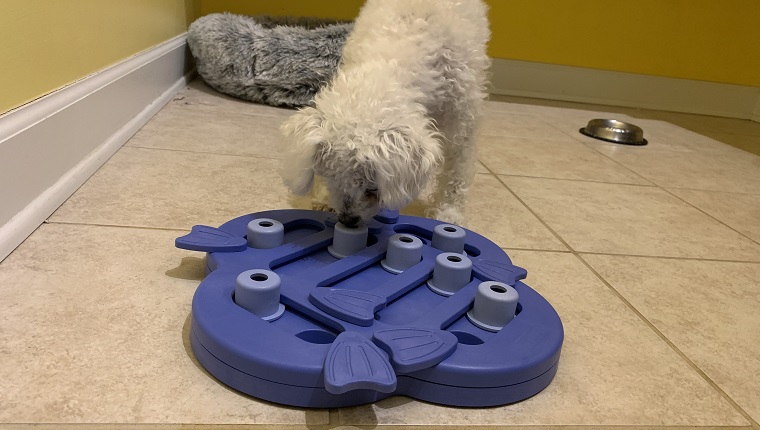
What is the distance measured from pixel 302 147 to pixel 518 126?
5.82 ft

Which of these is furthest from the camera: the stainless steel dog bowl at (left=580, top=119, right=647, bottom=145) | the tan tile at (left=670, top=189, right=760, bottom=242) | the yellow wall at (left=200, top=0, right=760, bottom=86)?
the yellow wall at (left=200, top=0, right=760, bottom=86)

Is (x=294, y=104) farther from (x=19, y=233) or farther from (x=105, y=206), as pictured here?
(x=19, y=233)

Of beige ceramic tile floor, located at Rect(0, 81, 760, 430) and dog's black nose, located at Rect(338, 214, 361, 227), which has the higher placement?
dog's black nose, located at Rect(338, 214, 361, 227)

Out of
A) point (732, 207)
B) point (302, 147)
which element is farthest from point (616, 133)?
point (302, 147)

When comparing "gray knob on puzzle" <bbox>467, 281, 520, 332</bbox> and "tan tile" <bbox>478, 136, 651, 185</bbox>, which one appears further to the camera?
"tan tile" <bbox>478, 136, 651, 185</bbox>

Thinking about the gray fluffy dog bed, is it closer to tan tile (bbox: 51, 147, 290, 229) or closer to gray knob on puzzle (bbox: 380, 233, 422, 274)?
tan tile (bbox: 51, 147, 290, 229)

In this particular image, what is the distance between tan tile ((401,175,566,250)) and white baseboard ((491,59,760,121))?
182 cm

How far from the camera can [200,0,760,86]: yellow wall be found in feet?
10.4

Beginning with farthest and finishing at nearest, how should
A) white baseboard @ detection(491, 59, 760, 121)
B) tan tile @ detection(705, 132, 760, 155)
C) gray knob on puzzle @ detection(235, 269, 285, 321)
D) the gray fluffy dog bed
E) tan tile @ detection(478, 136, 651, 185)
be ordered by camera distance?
white baseboard @ detection(491, 59, 760, 121)
tan tile @ detection(705, 132, 760, 155)
the gray fluffy dog bed
tan tile @ detection(478, 136, 651, 185)
gray knob on puzzle @ detection(235, 269, 285, 321)

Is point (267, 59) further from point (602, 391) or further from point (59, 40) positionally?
point (602, 391)

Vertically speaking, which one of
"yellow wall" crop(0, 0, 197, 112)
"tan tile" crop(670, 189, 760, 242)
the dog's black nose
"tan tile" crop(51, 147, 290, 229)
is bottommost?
"tan tile" crop(670, 189, 760, 242)

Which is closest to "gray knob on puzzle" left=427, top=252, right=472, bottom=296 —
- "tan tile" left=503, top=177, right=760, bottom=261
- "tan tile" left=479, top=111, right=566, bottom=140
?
"tan tile" left=503, top=177, right=760, bottom=261

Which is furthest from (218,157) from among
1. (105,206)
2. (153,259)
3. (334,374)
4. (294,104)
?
(334,374)

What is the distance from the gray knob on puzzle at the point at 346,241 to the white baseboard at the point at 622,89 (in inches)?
96.1
